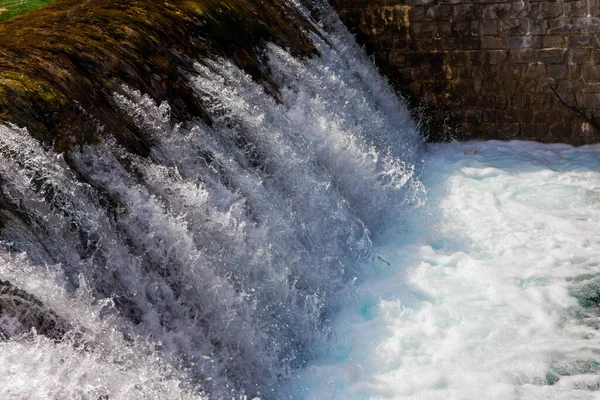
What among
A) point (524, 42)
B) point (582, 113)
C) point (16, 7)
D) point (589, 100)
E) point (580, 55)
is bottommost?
point (582, 113)

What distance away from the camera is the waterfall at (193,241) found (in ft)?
10.1

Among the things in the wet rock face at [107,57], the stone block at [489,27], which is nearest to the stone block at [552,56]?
the stone block at [489,27]

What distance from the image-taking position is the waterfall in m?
3.07

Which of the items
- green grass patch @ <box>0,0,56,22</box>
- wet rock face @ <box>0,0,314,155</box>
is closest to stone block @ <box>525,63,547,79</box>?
wet rock face @ <box>0,0,314,155</box>

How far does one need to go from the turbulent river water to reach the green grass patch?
2.02 metres

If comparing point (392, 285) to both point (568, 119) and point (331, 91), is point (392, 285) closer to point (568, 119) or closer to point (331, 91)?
point (331, 91)

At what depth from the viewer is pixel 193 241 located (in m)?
4.05

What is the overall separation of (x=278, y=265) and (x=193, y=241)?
26.2 inches

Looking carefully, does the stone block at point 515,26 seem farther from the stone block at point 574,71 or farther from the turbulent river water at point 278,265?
the turbulent river water at point 278,265

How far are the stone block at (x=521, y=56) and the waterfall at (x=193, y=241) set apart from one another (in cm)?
243

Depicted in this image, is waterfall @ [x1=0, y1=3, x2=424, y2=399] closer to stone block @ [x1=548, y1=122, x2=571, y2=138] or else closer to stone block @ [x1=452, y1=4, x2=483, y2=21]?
stone block @ [x1=452, y1=4, x2=483, y2=21]

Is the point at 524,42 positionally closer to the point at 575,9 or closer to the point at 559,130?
the point at 575,9

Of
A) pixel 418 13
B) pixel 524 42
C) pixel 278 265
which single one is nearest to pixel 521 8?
pixel 524 42

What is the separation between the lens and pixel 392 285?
17.1 feet
